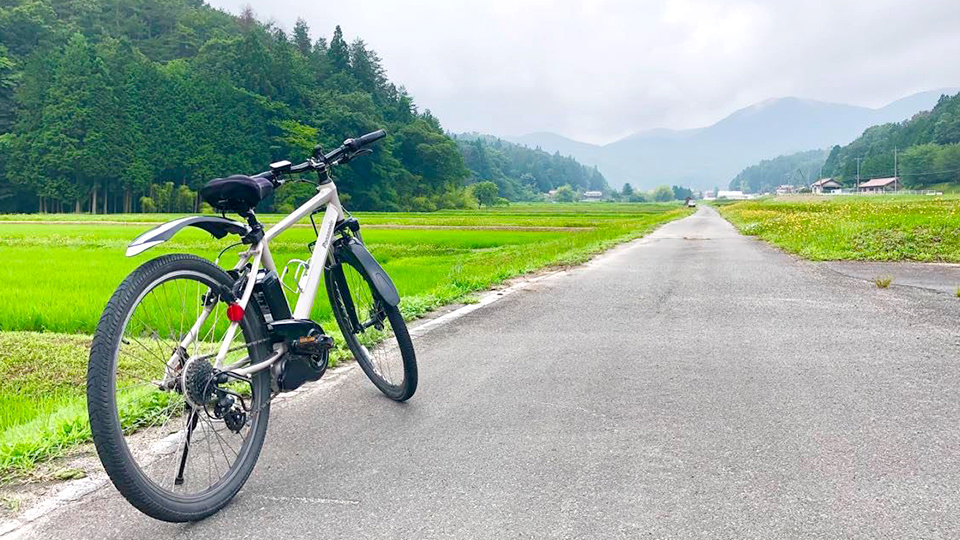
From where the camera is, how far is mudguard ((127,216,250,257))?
2.04m

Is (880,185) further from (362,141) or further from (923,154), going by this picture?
(362,141)

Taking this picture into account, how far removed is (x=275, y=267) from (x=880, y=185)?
113806mm

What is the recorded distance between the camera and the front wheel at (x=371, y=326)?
3072 millimetres

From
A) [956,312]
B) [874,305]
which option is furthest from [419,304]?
[956,312]

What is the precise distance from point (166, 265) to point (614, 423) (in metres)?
1.99

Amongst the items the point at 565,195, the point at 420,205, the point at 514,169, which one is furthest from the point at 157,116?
the point at 514,169

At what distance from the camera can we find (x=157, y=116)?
152ft

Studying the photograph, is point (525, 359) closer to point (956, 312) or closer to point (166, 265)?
point (166, 265)

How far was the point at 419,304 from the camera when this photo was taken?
607 cm

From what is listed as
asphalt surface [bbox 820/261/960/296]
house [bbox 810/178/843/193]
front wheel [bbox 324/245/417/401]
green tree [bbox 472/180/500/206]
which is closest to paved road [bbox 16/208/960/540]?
front wheel [bbox 324/245/417/401]

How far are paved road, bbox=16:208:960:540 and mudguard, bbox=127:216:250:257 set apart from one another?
2.90 ft

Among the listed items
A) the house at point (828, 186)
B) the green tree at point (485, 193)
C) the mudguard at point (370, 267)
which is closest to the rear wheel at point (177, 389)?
the mudguard at point (370, 267)

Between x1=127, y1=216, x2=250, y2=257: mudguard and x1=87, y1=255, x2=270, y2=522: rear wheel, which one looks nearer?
x1=87, y1=255, x2=270, y2=522: rear wheel

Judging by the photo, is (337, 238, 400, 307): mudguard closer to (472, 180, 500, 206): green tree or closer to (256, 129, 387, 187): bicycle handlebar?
(256, 129, 387, 187): bicycle handlebar
